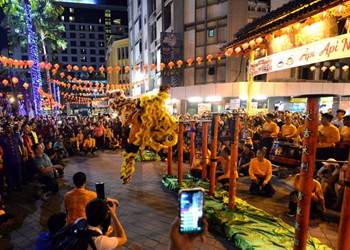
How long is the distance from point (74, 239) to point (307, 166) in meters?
2.74

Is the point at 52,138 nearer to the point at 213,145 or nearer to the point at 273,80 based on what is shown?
the point at 213,145

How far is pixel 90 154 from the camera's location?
12250 millimetres

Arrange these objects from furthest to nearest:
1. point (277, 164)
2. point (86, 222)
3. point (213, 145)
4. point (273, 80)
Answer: point (273, 80) < point (277, 164) < point (213, 145) < point (86, 222)

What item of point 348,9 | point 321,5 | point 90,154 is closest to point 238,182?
point 321,5

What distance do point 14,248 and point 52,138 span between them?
27.3 feet

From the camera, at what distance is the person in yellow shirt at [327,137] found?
643 cm

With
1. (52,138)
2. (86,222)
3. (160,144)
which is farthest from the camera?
(52,138)

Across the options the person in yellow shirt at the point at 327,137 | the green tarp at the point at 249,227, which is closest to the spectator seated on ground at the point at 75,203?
the green tarp at the point at 249,227

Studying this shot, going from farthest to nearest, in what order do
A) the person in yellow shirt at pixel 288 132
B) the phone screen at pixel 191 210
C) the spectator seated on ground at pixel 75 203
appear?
the person in yellow shirt at pixel 288 132
the spectator seated on ground at pixel 75 203
the phone screen at pixel 191 210

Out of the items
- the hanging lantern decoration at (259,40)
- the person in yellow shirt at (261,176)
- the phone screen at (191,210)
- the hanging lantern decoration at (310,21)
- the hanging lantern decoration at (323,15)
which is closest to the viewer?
the phone screen at (191,210)

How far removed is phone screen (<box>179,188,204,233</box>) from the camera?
1.56 meters

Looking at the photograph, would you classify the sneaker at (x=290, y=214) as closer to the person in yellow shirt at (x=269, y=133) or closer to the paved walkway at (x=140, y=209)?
the paved walkway at (x=140, y=209)

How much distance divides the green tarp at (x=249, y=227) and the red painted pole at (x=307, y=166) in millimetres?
1168

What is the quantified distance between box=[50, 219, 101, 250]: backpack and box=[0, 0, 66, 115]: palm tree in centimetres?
1738
